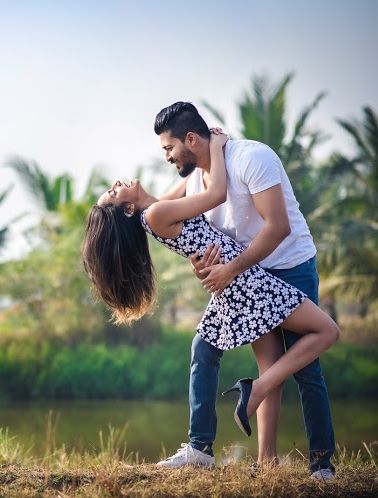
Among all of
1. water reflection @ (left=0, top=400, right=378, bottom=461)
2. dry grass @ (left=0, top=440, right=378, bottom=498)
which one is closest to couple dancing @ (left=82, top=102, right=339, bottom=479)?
dry grass @ (left=0, top=440, right=378, bottom=498)

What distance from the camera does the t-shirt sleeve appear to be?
3873 millimetres

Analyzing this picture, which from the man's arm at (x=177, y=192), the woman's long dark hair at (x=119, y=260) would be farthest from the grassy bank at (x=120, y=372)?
the woman's long dark hair at (x=119, y=260)

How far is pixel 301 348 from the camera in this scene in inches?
156

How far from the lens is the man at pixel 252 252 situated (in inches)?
154

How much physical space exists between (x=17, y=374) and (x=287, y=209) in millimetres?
16041

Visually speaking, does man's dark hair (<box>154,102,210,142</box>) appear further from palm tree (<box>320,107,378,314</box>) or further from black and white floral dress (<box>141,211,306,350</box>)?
palm tree (<box>320,107,378,314</box>)

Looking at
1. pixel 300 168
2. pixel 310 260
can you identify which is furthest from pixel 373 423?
pixel 310 260

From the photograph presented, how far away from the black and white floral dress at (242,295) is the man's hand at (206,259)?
0.03m

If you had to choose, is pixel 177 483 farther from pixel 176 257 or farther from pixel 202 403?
pixel 176 257

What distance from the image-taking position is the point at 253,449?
10.4 m

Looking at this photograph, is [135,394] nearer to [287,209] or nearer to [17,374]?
[17,374]

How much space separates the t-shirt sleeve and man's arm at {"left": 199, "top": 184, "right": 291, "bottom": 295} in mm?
28

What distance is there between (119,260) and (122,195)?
0.98 ft

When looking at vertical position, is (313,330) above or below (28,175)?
below
